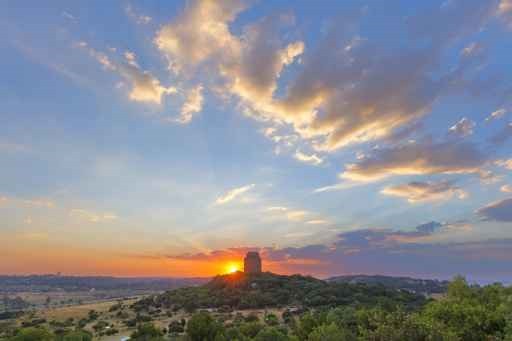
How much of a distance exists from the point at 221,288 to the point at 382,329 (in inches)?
4506

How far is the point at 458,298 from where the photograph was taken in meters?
39.8

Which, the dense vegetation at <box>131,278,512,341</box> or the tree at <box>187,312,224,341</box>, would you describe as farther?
the tree at <box>187,312,224,341</box>

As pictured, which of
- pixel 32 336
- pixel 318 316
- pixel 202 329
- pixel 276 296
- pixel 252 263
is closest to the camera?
pixel 32 336

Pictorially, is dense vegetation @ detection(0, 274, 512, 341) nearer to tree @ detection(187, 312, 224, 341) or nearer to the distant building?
tree @ detection(187, 312, 224, 341)

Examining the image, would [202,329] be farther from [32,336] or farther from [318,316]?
[32,336]

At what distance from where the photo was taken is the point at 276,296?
105m

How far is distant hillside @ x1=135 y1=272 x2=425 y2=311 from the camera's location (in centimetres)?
9631

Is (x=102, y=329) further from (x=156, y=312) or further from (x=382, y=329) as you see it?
(x=382, y=329)

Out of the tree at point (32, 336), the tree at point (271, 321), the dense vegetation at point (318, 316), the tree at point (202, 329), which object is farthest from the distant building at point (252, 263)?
the tree at point (32, 336)

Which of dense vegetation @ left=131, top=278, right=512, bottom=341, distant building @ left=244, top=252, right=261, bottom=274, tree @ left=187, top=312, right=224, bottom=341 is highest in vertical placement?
distant building @ left=244, top=252, right=261, bottom=274

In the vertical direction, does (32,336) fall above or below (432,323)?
below

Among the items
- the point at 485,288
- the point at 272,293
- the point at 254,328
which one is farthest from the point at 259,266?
the point at 485,288

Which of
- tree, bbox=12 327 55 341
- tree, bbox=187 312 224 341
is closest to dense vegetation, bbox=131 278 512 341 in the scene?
tree, bbox=187 312 224 341

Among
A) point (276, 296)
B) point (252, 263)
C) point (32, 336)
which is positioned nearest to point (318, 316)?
point (32, 336)
